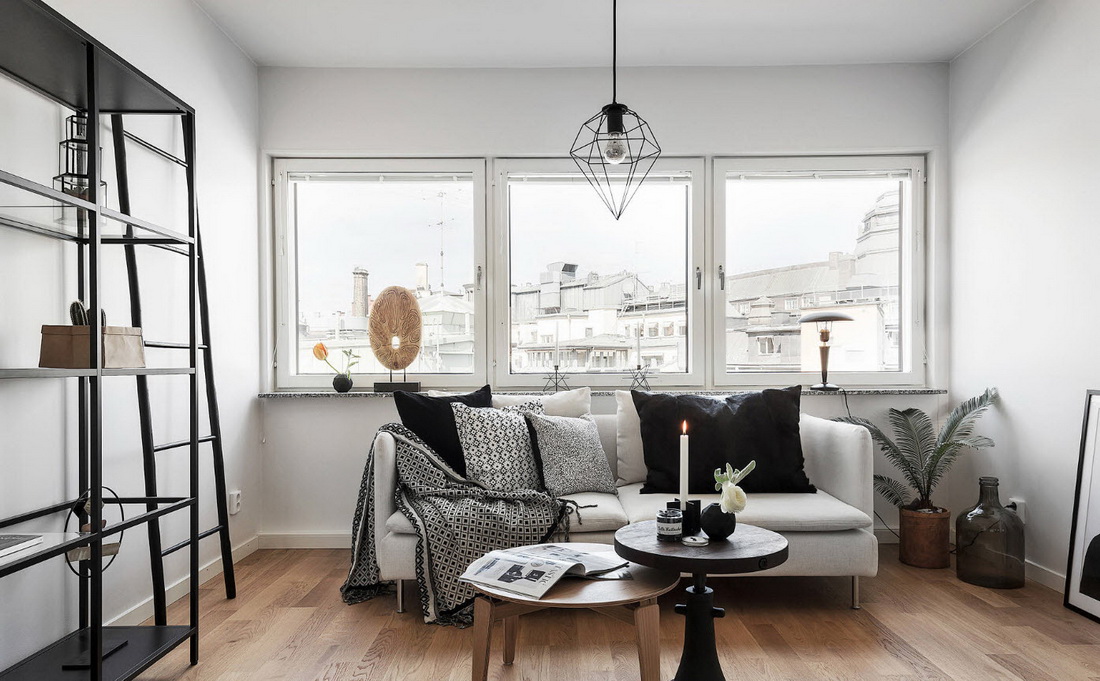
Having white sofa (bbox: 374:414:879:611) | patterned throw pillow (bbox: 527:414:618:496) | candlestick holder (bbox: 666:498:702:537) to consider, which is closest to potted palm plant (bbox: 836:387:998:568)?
white sofa (bbox: 374:414:879:611)

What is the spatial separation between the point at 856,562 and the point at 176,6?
3698 mm

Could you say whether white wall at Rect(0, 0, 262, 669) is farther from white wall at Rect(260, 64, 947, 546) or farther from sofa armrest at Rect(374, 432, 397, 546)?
sofa armrest at Rect(374, 432, 397, 546)

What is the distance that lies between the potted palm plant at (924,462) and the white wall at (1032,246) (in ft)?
0.58

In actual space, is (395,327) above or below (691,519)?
above

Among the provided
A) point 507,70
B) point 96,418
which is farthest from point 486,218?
point 96,418

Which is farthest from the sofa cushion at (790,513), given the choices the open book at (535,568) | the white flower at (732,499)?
the white flower at (732,499)

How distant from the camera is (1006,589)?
3205mm

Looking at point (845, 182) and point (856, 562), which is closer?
point (856, 562)

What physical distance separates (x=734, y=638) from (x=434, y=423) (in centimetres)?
148

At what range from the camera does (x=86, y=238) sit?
8.16 ft

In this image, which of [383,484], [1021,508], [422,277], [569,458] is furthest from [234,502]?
[1021,508]

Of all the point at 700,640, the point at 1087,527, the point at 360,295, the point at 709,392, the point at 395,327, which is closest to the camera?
the point at 700,640

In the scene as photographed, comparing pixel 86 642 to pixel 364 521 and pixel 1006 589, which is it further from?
pixel 1006 589

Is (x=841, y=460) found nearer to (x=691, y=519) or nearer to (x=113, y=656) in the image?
(x=691, y=519)
